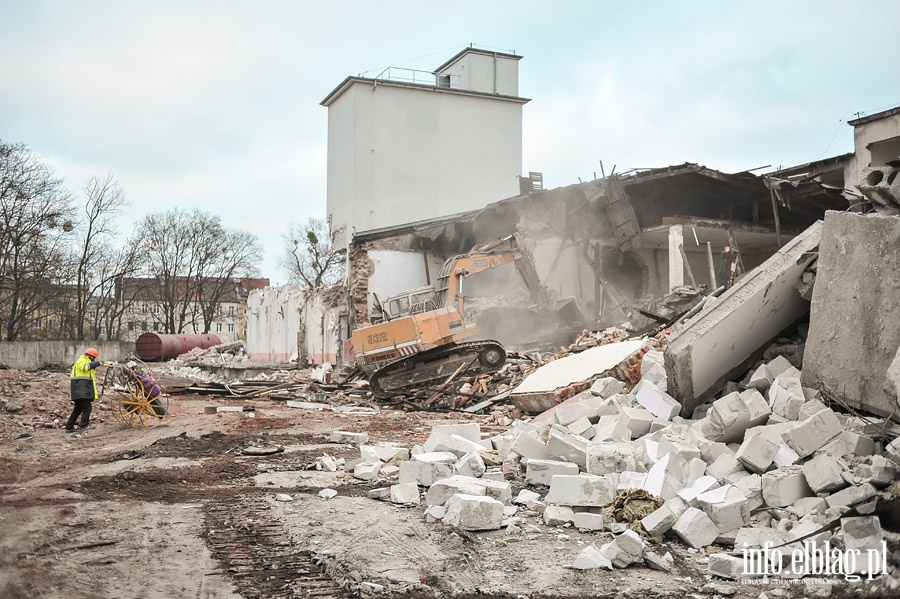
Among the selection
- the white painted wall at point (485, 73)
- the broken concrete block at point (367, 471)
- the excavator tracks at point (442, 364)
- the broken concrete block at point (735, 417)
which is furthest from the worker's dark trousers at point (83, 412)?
the white painted wall at point (485, 73)

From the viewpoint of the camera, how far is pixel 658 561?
4723 millimetres

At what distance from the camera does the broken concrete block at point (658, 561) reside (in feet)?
15.4

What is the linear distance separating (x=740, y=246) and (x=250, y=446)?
1870 cm

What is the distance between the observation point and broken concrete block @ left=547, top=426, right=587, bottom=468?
6.85m

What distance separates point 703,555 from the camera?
4996 millimetres

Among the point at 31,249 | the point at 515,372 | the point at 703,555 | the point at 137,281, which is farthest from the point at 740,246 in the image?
the point at 137,281

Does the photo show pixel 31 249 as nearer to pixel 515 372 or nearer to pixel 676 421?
pixel 515 372

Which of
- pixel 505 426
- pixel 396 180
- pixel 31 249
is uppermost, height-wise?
pixel 396 180

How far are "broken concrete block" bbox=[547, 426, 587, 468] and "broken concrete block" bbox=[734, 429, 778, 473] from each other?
1449mm

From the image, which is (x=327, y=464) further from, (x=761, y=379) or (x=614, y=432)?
(x=761, y=379)

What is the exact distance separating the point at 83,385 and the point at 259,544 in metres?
9.14

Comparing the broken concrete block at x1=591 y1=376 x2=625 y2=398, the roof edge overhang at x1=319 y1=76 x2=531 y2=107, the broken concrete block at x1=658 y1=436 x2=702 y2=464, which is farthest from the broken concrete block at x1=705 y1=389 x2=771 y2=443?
the roof edge overhang at x1=319 y1=76 x2=531 y2=107

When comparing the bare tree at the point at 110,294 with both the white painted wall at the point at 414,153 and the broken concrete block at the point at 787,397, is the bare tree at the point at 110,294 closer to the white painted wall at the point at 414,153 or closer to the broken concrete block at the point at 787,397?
the white painted wall at the point at 414,153

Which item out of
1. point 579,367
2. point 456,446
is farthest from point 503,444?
point 579,367
